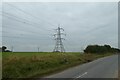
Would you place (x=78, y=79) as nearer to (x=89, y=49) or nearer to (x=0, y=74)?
(x=0, y=74)

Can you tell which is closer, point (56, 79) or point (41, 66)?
point (56, 79)

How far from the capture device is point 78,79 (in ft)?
49.2

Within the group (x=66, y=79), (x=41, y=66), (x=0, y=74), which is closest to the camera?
(x=66, y=79)

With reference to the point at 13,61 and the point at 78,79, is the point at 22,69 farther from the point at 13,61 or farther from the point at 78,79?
the point at 78,79

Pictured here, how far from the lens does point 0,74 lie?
16.9m

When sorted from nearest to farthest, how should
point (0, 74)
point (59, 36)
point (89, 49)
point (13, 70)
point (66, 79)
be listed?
1. point (66, 79)
2. point (0, 74)
3. point (13, 70)
4. point (59, 36)
5. point (89, 49)

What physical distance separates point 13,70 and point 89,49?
83.0m

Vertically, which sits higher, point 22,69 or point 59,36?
point 59,36

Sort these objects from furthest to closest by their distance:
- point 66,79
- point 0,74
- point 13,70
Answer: point 13,70
point 0,74
point 66,79

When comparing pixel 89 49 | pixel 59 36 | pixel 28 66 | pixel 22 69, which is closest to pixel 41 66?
pixel 28 66

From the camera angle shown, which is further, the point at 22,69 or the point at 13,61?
the point at 13,61

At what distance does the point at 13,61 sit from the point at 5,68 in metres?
3.63

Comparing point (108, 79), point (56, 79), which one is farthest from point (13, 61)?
point (108, 79)

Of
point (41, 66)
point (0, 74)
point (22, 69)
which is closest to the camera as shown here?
point (0, 74)
